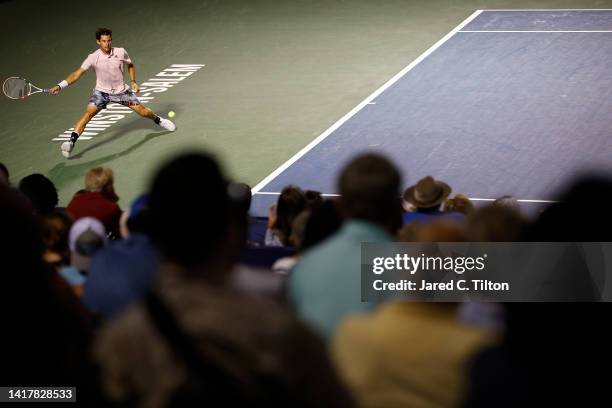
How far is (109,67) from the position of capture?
15992mm

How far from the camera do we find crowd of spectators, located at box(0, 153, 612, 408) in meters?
3.01

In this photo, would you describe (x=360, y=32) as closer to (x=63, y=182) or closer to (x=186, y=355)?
(x=63, y=182)

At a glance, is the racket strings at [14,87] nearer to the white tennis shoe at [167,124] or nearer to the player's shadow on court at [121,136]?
the player's shadow on court at [121,136]

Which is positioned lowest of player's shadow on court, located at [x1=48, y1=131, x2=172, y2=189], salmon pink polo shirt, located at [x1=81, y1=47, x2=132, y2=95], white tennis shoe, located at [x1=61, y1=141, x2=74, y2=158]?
player's shadow on court, located at [x1=48, y1=131, x2=172, y2=189]

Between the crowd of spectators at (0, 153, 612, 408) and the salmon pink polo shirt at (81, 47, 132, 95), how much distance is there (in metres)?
11.3

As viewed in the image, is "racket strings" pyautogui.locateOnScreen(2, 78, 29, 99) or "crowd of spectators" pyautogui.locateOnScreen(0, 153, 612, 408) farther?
"racket strings" pyautogui.locateOnScreen(2, 78, 29, 99)

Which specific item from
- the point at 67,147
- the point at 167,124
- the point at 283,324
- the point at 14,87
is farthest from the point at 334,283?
the point at 167,124

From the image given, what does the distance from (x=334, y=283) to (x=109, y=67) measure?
12300 mm

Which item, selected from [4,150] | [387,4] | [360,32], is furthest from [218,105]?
[387,4]

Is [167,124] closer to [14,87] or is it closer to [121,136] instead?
[121,136]

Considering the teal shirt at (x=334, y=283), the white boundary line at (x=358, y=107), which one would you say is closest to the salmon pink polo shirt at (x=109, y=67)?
the white boundary line at (x=358, y=107)

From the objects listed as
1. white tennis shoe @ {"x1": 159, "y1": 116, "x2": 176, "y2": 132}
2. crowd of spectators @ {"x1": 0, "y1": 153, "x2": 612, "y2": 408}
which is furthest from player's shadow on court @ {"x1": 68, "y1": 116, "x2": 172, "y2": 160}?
crowd of spectators @ {"x1": 0, "y1": 153, "x2": 612, "y2": 408}

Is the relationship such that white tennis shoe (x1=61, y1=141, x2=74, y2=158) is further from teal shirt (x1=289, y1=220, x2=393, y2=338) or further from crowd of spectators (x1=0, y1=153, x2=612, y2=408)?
teal shirt (x1=289, y1=220, x2=393, y2=338)

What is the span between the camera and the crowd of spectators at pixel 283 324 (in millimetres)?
3012
